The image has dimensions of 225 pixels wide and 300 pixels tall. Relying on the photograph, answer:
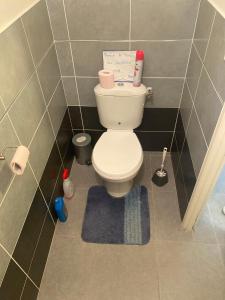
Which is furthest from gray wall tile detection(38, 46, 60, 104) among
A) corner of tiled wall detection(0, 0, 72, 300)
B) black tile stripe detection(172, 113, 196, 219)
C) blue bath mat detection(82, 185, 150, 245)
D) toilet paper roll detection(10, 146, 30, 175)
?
black tile stripe detection(172, 113, 196, 219)

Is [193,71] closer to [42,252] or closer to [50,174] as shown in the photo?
[50,174]

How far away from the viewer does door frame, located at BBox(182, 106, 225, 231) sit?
1042 millimetres

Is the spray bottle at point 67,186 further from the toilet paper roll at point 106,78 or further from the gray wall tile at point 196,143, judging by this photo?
the gray wall tile at point 196,143

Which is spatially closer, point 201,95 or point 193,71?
point 201,95

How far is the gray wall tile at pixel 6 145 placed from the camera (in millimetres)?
950

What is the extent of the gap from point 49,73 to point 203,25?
38.7 inches

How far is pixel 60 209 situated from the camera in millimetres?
1609

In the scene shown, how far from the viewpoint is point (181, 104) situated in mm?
1755

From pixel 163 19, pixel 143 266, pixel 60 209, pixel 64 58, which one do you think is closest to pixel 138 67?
pixel 163 19

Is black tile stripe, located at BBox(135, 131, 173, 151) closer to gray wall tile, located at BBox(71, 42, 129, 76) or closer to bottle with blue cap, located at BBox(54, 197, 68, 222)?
gray wall tile, located at BBox(71, 42, 129, 76)

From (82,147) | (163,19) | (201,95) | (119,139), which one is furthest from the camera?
(82,147)

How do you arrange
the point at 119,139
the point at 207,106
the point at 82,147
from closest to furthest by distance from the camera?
the point at 207,106, the point at 119,139, the point at 82,147

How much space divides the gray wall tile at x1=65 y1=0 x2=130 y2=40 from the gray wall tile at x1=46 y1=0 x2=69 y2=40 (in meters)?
0.04

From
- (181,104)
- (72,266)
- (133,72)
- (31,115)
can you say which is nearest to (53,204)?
(72,266)
